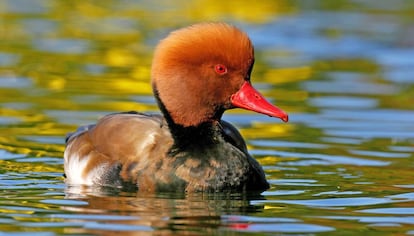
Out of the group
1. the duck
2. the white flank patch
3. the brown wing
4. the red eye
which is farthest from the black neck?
the white flank patch

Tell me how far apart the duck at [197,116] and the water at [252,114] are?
172mm

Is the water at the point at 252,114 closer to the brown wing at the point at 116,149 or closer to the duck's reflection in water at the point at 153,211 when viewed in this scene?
the duck's reflection in water at the point at 153,211

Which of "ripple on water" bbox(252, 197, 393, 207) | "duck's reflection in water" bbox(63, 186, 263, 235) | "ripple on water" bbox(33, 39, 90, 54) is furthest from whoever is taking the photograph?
"ripple on water" bbox(33, 39, 90, 54)

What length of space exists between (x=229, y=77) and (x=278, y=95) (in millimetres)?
5895

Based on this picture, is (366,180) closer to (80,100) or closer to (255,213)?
(255,213)

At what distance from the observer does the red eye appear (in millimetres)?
10531

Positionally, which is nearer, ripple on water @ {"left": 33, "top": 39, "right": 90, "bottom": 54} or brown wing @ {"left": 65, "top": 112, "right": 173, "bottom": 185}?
brown wing @ {"left": 65, "top": 112, "right": 173, "bottom": 185}

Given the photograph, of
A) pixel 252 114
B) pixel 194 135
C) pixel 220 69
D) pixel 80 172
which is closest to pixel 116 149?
pixel 80 172

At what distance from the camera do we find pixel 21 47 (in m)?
20.0

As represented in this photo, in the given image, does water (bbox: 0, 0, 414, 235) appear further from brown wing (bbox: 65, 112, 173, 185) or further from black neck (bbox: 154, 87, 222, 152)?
black neck (bbox: 154, 87, 222, 152)

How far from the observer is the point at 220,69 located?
34.6ft

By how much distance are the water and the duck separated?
0.17 metres

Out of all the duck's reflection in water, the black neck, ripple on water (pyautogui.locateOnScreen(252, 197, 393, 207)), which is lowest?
the duck's reflection in water

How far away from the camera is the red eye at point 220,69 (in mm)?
10531
